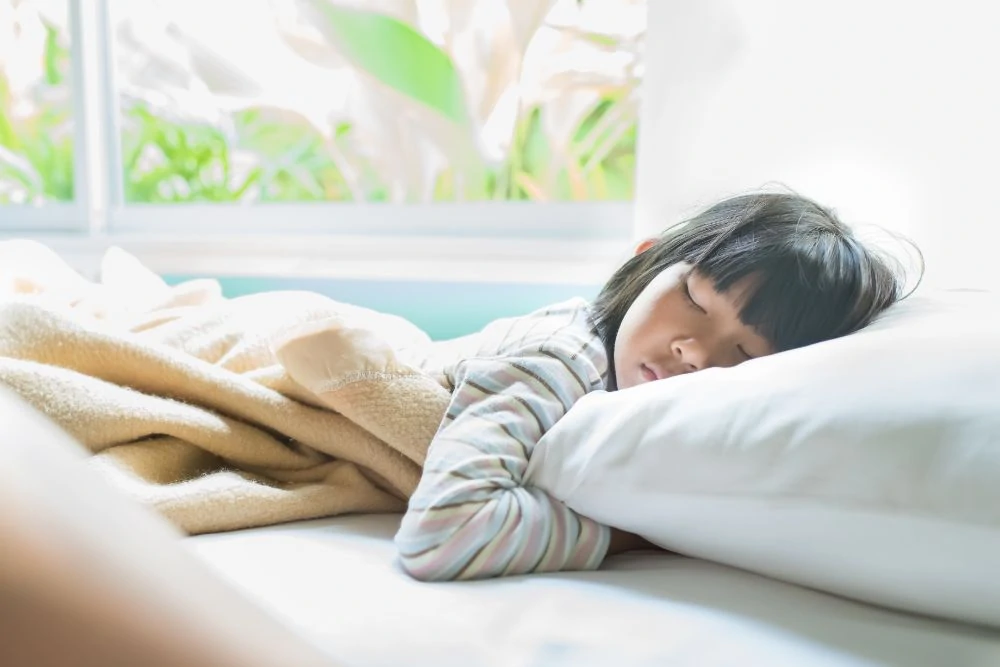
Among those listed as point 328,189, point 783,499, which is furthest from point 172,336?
point 328,189

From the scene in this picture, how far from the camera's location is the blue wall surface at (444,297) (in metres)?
1.32

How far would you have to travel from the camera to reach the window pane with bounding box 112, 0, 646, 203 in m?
1.45

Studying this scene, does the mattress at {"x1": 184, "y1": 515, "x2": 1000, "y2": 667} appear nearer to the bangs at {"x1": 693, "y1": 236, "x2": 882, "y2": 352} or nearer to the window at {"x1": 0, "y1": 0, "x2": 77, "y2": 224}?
the bangs at {"x1": 693, "y1": 236, "x2": 882, "y2": 352}

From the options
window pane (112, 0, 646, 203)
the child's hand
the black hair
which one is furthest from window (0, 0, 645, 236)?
the child's hand

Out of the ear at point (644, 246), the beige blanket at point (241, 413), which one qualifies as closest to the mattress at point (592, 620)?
the beige blanket at point (241, 413)

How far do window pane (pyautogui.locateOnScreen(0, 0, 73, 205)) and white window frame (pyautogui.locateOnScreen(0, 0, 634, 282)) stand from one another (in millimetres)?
78

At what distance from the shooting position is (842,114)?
3.28 feet

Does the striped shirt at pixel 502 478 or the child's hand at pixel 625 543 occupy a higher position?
the striped shirt at pixel 502 478

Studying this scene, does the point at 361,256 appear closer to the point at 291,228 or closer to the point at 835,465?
the point at 291,228

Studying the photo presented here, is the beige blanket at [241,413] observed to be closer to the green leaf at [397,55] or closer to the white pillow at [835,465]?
the white pillow at [835,465]

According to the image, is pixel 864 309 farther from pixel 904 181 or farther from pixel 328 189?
pixel 328 189

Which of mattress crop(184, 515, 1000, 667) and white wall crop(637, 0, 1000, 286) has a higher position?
white wall crop(637, 0, 1000, 286)

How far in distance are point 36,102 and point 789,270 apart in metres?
1.86

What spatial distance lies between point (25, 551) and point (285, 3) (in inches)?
65.0
